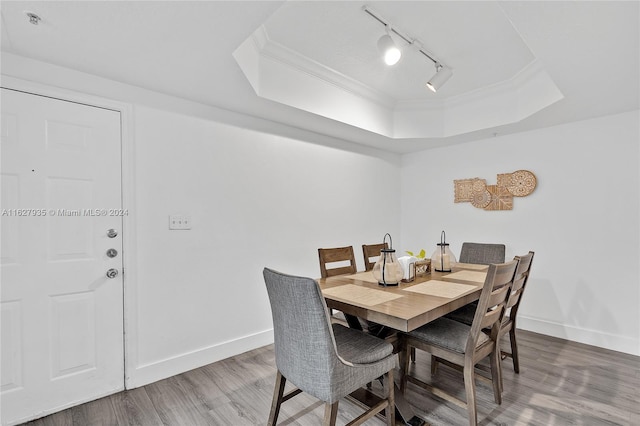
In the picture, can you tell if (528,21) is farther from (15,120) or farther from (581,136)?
(15,120)

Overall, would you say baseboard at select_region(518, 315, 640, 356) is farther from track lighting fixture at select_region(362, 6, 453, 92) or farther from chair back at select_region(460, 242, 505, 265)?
track lighting fixture at select_region(362, 6, 453, 92)

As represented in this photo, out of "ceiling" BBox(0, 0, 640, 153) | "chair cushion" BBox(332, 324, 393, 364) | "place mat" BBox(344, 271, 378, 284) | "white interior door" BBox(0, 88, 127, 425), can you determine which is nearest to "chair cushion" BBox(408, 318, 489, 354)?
"chair cushion" BBox(332, 324, 393, 364)

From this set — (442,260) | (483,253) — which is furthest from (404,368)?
(483,253)

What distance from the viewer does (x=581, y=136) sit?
3.00 meters

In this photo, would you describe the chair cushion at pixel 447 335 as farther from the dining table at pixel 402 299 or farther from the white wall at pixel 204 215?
the white wall at pixel 204 215

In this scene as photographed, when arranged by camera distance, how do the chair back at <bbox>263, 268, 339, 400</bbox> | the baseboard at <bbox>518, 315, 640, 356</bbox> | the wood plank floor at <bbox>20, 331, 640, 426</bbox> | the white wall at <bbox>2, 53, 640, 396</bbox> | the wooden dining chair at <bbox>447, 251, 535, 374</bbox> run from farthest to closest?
the baseboard at <bbox>518, 315, 640, 356</bbox>, the white wall at <bbox>2, 53, 640, 396</bbox>, the wooden dining chair at <bbox>447, 251, 535, 374</bbox>, the wood plank floor at <bbox>20, 331, 640, 426</bbox>, the chair back at <bbox>263, 268, 339, 400</bbox>

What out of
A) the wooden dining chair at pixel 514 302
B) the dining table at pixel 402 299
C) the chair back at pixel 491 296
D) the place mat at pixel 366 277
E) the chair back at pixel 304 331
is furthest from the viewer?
the place mat at pixel 366 277

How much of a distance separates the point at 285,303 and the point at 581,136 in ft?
11.1

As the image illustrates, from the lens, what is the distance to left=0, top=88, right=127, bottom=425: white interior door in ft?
5.93

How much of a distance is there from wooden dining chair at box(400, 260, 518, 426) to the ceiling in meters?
1.36

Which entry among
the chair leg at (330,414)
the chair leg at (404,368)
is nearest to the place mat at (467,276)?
the chair leg at (404,368)

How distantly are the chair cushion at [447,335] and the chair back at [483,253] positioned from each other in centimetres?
132

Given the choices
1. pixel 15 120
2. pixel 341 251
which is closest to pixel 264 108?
pixel 341 251

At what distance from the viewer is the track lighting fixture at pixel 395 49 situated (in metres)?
1.99
